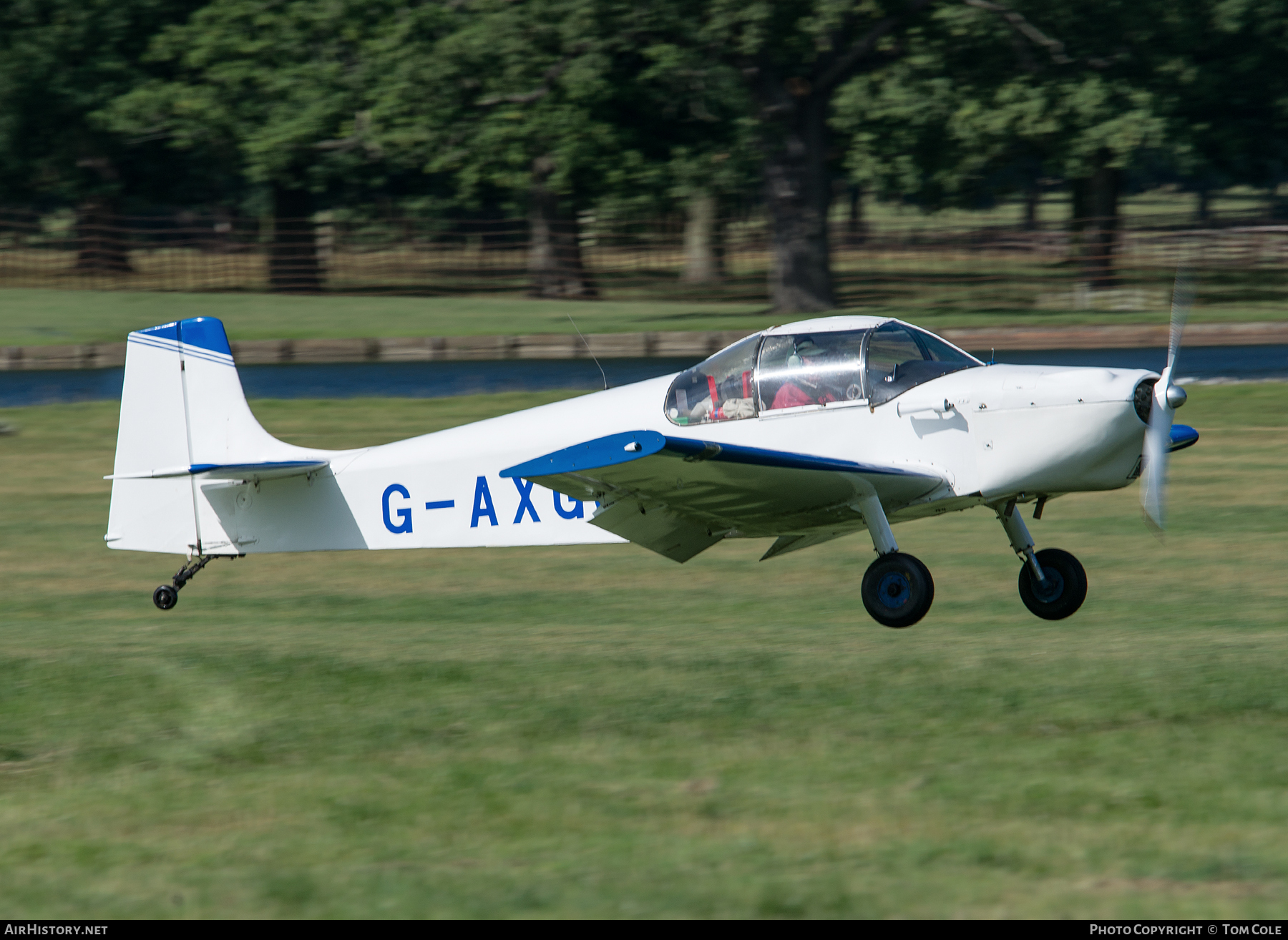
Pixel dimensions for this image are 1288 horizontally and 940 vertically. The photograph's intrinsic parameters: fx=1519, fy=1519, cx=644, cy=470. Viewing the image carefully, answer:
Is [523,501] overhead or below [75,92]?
below

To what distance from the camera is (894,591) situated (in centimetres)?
1024

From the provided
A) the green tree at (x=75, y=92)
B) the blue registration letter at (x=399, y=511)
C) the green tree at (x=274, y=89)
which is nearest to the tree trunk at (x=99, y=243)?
the green tree at (x=75, y=92)

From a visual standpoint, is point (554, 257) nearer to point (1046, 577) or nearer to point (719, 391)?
point (719, 391)

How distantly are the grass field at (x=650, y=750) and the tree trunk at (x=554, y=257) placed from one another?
1239 inches

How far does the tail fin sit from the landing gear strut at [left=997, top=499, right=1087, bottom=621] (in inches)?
217

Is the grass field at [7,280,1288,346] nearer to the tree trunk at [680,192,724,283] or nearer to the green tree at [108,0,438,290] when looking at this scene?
the green tree at [108,0,438,290]

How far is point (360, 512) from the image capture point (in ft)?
40.0

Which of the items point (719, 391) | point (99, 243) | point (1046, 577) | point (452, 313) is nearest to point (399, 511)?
point (719, 391)

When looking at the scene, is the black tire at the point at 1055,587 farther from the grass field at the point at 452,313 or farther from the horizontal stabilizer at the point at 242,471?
the grass field at the point at 452,313

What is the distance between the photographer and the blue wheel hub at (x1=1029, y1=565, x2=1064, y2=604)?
10.8 metres

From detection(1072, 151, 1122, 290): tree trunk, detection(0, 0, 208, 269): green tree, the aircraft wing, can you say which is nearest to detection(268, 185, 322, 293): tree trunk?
detection(0, 0, 208, 269): green tree

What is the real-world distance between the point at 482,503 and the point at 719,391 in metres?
2.13
